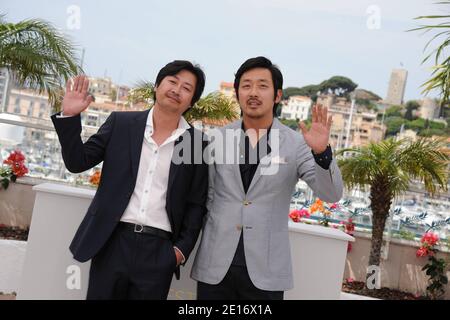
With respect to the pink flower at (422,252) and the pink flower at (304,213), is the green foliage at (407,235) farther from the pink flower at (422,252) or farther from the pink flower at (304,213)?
the pink flower at (304,213)

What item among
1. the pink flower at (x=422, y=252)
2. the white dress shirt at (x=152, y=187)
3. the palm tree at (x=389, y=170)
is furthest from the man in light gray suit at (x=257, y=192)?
the pink flower at (x=422, y=252)

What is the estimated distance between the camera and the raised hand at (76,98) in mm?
2242

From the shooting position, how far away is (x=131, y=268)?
2.24m

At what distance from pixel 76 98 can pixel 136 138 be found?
0.31 meters

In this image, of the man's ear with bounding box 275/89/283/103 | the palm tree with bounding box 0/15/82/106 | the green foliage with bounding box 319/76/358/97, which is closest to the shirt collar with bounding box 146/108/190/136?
the man's ear with bounding box 275/89/283/103

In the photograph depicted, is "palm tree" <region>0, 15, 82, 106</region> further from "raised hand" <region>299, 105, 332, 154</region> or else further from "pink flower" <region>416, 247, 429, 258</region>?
"pink flower" <region>416, 247, 429, 258</region>

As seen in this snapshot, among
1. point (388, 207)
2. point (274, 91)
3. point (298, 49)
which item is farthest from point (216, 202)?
point (298, 49)

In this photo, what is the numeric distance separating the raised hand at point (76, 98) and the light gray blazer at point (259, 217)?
65 cm

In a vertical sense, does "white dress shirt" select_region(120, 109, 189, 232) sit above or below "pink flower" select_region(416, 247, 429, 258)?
above

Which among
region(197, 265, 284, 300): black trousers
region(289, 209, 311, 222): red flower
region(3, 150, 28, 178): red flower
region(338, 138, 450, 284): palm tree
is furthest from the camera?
region(3, 150, 28, 178): red flower

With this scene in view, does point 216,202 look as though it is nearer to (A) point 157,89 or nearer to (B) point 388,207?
(A) point 157,89

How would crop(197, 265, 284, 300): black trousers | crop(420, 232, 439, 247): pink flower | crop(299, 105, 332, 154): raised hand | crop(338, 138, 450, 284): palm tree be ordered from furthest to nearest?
crop(420, 232, 439, 247): pink flower
crop(338, 138, 450, 284): palm tree
crop(197, 265, 284, 300): black trousers
crop(299, 105, 332, 154): raised hand

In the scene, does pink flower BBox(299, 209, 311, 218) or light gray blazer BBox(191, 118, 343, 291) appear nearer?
light gray blazer BBox(191, 118, 343, 291)

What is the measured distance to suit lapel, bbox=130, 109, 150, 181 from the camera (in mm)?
2326
